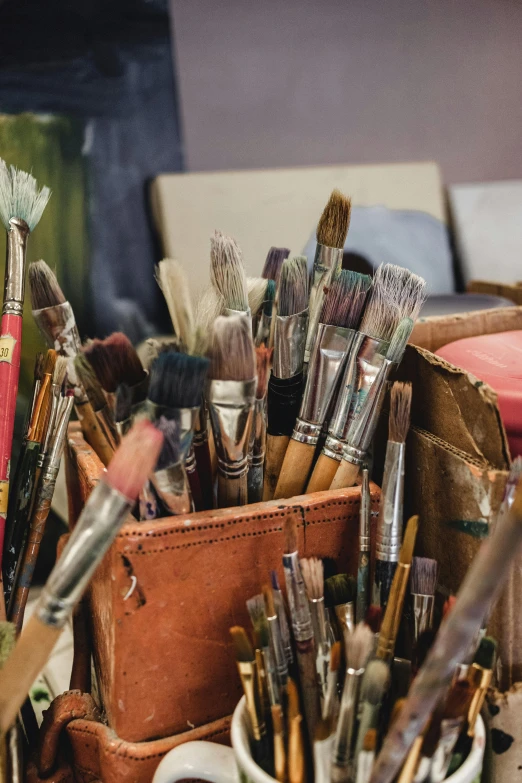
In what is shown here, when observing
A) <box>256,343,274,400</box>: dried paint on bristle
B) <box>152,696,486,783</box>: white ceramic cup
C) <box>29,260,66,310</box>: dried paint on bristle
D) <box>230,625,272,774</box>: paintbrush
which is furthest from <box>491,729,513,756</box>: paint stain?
<box>29,260,66,310</box>: dried paint on bristle

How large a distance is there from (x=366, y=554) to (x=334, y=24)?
32.9 inches

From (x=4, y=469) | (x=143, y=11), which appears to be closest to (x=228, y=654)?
(x=4, y=469)

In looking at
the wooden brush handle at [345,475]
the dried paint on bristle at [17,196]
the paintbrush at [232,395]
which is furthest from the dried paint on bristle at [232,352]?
the dried paint on bristle at [17,196]

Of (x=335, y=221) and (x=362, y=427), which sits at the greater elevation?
(x=335, y=221)

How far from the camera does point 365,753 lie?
32 centimetres

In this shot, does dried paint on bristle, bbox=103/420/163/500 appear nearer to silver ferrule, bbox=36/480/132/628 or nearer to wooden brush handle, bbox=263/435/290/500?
silver ferrule, bbox=36/480/132/628

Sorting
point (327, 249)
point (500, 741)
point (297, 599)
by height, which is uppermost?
point (327, 249)

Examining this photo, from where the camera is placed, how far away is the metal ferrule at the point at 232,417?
1.30 ft

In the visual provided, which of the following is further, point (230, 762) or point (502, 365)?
point (502, 365)

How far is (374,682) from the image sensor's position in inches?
13.0

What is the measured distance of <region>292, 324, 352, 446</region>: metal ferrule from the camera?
1.47 feet

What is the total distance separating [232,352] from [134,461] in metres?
0.09

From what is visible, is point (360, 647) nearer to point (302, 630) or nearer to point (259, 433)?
point (302, 630)

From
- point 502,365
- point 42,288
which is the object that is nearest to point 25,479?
point 42,288
